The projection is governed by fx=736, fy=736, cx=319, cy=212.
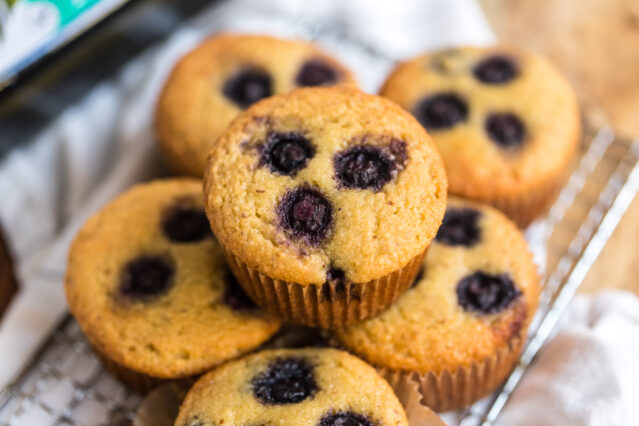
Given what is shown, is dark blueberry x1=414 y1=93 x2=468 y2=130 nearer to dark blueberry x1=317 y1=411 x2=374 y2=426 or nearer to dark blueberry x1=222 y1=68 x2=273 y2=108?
dark blueberry x1=222 y1=68 x2=273 y2=108

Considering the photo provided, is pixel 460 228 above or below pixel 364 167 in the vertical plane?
below

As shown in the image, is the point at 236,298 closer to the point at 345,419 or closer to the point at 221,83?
the point at 345,419

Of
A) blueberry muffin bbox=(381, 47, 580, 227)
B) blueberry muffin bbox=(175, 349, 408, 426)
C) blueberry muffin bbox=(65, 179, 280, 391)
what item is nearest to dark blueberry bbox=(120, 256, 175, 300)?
blueberry muffin bbox=(65, 179, 280, 391)

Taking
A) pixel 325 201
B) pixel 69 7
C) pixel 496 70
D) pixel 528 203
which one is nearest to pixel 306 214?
pixel 325 201

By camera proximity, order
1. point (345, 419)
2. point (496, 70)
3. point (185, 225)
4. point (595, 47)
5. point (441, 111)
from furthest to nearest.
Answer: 1. point (595, 47)
2. point (496, 70)
3. point (441, 111)
4. point (185, 225)
5. point (345, 419)

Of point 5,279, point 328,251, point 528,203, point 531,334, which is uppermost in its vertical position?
point 328,251
